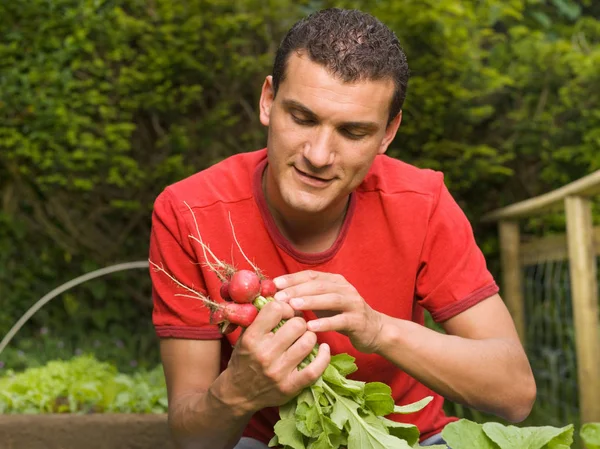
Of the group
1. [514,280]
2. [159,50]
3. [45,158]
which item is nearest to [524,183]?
[514,280]

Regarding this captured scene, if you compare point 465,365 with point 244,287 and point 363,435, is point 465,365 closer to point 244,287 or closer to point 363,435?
point 363,435

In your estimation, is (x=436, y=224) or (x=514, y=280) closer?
(x=436, y=224)

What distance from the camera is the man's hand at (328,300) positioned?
7.16 ft

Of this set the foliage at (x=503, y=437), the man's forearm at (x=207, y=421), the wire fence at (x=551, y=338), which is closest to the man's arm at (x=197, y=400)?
the man's forearm at (x=207, y=421)

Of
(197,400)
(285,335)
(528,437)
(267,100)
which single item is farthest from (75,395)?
(528,437)

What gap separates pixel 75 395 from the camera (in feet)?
12.3

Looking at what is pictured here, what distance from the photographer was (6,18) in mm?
5387

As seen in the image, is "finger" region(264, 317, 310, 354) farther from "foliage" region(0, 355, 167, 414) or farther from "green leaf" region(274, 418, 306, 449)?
"foliage" region(0, 355, 167, 414)

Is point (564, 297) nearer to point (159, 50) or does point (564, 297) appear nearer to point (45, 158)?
point (159, 50)

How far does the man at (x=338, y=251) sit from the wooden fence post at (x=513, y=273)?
2455 millimetres

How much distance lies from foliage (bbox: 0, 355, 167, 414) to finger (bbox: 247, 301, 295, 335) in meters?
1.70

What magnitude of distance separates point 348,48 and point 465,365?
35.0 inches

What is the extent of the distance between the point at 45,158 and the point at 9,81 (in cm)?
48

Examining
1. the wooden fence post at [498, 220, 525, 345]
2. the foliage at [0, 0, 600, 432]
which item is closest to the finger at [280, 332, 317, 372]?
the foliage at [0, 0, 600, 432]
